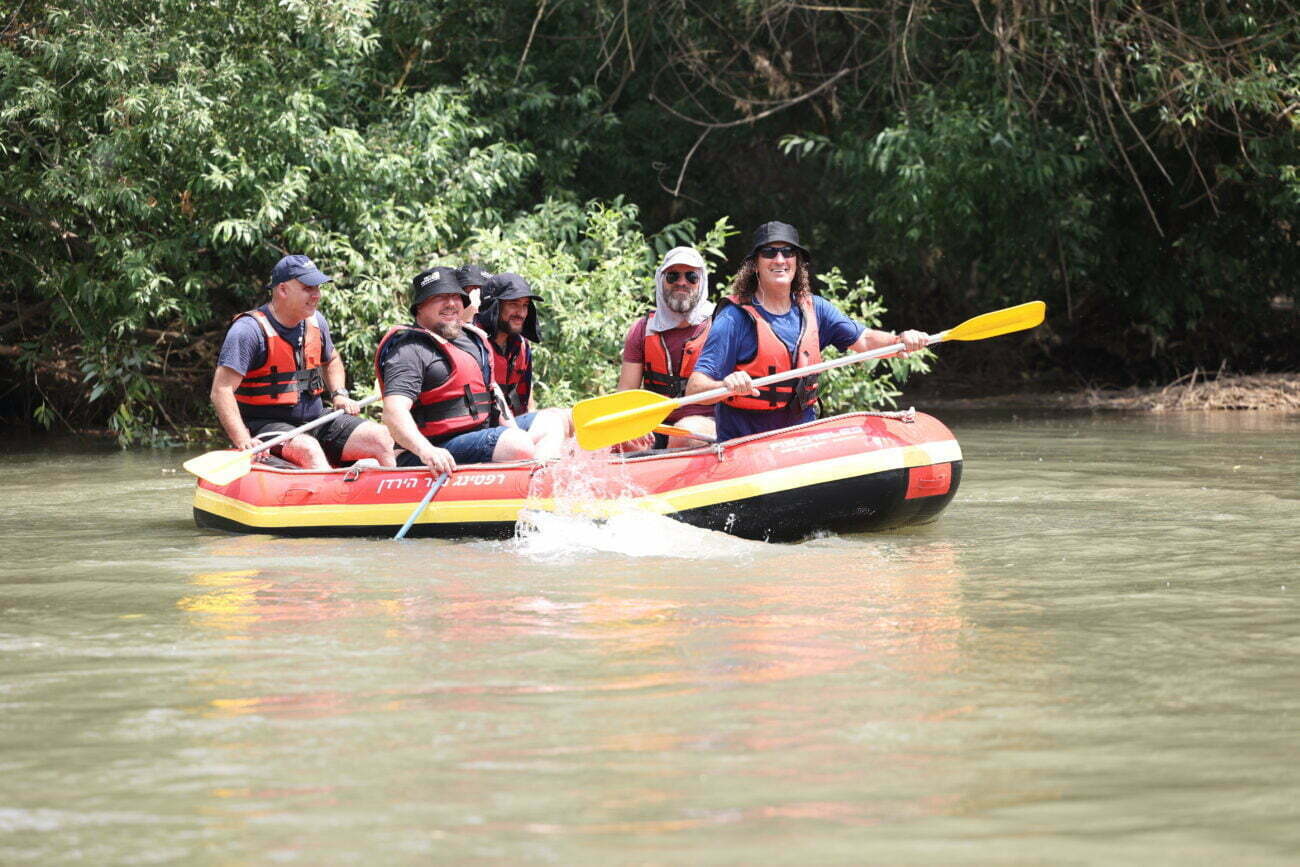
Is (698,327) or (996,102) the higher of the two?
(996,102)

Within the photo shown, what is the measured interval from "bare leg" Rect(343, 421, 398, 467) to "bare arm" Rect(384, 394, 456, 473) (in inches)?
27.4

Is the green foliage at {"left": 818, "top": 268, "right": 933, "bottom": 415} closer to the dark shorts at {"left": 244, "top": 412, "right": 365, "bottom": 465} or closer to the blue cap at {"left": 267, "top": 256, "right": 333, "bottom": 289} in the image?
the dark shorts at {"left": 244, "top": 412, "right": 365, "bottom": 465}

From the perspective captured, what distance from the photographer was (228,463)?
6.77 meters

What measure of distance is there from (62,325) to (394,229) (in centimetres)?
256

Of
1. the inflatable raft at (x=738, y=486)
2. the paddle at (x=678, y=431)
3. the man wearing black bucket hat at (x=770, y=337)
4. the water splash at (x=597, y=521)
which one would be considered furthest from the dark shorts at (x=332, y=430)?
the man wearing black bucket hat at (x=770, y=337)

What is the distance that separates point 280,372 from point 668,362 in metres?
1.65

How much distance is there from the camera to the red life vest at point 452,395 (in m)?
6.44

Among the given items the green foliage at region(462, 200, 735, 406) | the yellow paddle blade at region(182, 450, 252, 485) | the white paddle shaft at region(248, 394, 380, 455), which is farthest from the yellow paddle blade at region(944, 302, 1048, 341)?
the green foliage at region(462, 200, 735, 406)

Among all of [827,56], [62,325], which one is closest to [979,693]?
[62,325]

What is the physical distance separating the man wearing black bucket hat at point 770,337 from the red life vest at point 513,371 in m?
0.93

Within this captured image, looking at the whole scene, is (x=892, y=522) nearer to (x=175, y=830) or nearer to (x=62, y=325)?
(x=175, y=830)

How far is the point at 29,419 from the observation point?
12.8 meters

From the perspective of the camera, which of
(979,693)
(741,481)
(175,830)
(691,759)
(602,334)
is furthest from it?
(602,334)

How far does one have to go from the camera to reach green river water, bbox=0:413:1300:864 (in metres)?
2.73
